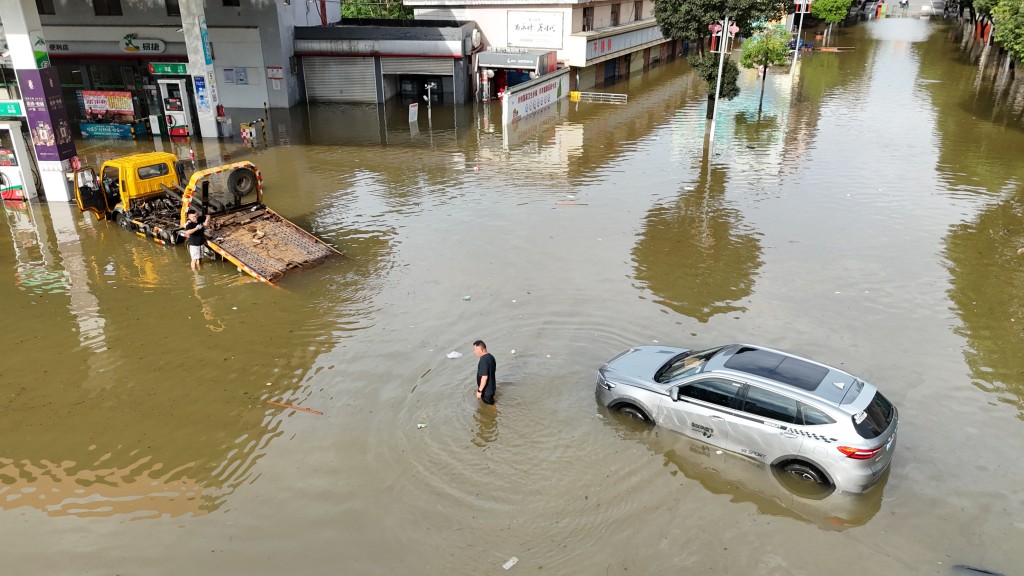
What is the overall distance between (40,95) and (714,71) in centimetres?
2630

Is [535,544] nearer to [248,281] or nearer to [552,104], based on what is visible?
[248,281]

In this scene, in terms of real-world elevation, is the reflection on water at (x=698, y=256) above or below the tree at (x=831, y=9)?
below

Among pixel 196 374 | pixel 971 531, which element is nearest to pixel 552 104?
pixel 196 374

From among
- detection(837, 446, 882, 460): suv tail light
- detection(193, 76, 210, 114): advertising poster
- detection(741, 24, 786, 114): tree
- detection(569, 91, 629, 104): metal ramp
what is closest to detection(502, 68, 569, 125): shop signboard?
detection(569, 91, 629, 104): metal ramp

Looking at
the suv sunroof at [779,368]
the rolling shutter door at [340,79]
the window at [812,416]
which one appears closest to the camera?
the window at [812,416]

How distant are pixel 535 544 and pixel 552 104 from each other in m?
33.5

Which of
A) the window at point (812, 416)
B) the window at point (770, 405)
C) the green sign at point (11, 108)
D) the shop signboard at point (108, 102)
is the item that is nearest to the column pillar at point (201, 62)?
the shop signboard at point (108, 102)

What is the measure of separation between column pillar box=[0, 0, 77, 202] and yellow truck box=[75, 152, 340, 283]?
8.98 feet

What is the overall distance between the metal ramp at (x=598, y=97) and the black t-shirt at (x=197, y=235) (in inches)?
1130

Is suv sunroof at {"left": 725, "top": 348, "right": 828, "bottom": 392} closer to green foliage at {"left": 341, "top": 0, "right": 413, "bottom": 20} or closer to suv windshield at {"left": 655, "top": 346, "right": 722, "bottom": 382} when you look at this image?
suv windshield at {"left": 655, "top": 346, "right": 722, "bottom": 382}

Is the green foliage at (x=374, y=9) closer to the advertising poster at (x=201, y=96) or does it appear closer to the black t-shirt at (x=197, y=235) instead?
the advertising poster at (x=201, y=96)

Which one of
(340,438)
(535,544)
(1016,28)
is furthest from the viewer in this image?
(1016,28)

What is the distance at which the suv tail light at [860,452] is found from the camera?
8.61 m

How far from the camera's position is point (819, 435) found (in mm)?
8891
